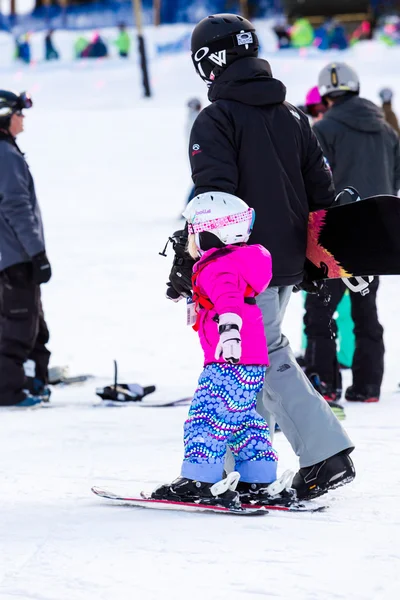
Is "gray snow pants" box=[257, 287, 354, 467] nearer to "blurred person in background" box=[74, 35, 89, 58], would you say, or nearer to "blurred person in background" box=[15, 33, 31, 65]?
"blurred person in background" box=[15, 33, 31, 65]

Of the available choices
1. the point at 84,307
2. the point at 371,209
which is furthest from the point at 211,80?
the point at 84,307

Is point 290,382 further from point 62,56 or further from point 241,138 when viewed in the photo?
point 62,56

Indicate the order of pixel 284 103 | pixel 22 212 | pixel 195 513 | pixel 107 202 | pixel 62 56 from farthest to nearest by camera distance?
pixel 62 56, pixel 107 202, pixel 22 212, pixel 284 103, pixel 195 513

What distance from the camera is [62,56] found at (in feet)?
121

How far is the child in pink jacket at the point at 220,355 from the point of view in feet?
12.1

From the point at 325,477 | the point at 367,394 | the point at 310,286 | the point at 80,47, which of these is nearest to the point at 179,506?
the point at 325,477

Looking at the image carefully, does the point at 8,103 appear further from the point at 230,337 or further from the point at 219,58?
the point at 230,337

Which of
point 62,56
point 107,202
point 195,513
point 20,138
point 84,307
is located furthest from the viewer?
point 62,56

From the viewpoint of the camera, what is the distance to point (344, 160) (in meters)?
6.18

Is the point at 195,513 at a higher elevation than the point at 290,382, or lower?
lower

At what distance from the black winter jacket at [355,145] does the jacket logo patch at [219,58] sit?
7.20 feet

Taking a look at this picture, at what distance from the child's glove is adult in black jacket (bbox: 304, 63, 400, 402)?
2.64 metres

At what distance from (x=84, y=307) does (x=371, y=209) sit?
5807mm

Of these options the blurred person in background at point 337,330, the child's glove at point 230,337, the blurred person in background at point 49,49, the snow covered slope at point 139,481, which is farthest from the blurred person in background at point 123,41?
the child's glove at point 230,337
